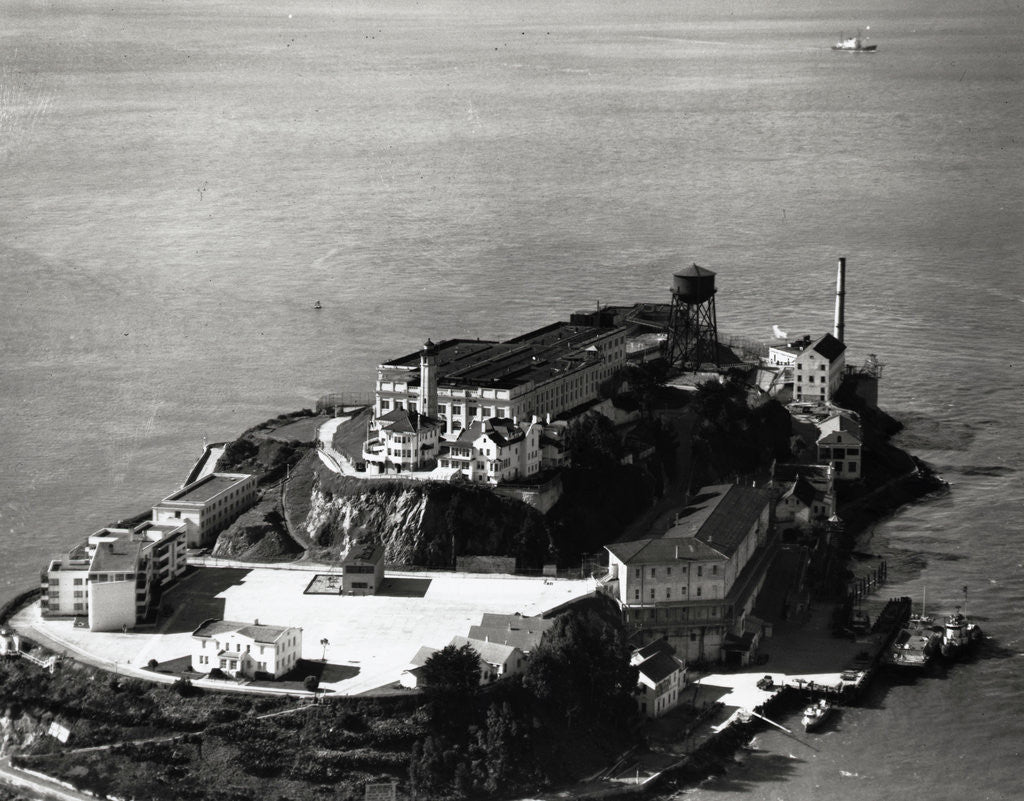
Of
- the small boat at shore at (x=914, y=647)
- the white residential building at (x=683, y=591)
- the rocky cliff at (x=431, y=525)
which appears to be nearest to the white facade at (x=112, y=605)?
the rocky cliff at (x=431, y=525)

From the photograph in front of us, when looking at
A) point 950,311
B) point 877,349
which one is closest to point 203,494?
point 877,349

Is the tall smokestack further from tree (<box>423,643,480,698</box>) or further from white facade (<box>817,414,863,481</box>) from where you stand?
tree (<box>423,643,480,698</box>)

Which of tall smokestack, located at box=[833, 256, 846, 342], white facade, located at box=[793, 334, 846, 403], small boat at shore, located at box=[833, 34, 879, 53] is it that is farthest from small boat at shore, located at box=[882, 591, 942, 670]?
small boat at shore, located at box=[833, 34, 879, 53]

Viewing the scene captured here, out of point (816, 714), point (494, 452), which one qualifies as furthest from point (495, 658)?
point (494, 452)

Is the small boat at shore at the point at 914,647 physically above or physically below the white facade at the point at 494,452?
below

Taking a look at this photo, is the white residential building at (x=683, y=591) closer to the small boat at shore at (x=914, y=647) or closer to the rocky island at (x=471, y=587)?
the rocky island at (x=471, y=587)

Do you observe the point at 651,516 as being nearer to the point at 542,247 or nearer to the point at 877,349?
the point at 877,349
